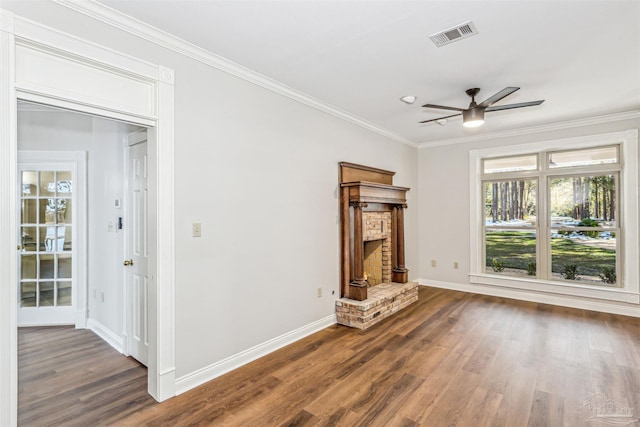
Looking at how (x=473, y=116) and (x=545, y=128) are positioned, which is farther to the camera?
(x=545, y=128)

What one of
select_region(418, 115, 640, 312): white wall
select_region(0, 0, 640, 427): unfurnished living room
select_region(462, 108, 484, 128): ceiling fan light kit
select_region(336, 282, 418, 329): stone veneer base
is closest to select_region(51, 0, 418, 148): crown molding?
select_region(0, 0, 640, 427): unfurnished living room

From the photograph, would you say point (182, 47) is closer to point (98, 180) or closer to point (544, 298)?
point (98, 180)

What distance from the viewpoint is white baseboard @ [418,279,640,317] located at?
448 centimetres

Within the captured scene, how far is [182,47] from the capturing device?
8.36ft

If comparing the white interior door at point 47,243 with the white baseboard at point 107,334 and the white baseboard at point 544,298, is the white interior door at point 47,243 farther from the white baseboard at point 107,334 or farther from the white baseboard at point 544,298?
the white baseboard at point 544,298

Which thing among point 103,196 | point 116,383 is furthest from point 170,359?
point 103,196

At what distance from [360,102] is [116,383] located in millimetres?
3800

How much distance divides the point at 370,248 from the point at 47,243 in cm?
451

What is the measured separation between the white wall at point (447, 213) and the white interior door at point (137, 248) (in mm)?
4942

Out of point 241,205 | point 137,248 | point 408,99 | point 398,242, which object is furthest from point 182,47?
point 398,242

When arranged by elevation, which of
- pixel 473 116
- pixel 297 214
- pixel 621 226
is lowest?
pixel 621 226

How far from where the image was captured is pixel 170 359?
8.06 ft

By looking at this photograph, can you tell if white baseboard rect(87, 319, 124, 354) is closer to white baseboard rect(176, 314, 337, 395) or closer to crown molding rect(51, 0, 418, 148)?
white baseboard rect(176, 314, 337, 395)

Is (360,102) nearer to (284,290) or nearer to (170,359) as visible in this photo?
(284,290)
